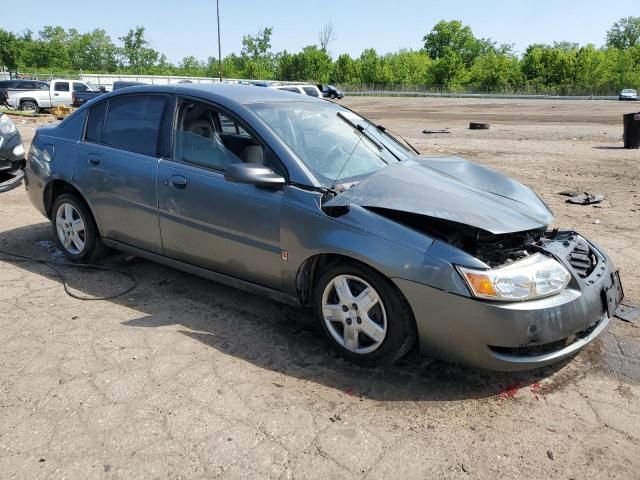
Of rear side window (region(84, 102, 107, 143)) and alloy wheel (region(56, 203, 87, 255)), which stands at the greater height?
rear side window (region(84, 102, 107, 143))

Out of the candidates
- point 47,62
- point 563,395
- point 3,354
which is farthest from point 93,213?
point 47,62

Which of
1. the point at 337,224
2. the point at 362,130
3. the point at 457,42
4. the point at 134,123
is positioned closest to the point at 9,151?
the point at 134,123

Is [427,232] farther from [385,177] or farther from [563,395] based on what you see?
[563,395]

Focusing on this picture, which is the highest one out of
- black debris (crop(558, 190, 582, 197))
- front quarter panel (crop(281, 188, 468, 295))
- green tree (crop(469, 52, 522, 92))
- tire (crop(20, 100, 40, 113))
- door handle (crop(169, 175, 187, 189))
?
green tree (crop(469, 52, 522, 92))

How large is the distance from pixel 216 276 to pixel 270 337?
64 centimetres

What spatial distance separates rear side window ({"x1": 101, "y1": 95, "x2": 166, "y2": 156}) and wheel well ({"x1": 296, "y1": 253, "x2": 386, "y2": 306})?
5.30ft

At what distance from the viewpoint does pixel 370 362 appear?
3197 millimetres

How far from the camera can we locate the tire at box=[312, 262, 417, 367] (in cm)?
303

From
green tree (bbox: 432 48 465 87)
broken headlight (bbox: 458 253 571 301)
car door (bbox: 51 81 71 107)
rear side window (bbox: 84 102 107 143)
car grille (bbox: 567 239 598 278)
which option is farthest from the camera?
green tree (bbox: 432 48 465 87)

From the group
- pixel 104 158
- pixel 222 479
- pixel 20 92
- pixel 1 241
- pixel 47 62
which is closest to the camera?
pixel 222 479

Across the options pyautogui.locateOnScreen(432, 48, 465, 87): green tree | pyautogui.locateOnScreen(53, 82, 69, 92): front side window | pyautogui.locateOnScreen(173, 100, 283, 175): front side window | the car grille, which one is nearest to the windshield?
pyautogui.locateOnScreen(173, 100, 283, 175): front side window

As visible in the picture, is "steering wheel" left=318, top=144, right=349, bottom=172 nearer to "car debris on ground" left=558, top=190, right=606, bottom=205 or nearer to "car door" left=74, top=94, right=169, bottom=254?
"car door" left=74, top=94, right=169, bottom=254

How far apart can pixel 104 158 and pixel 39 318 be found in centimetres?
139

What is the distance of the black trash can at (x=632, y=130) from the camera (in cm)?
1354
